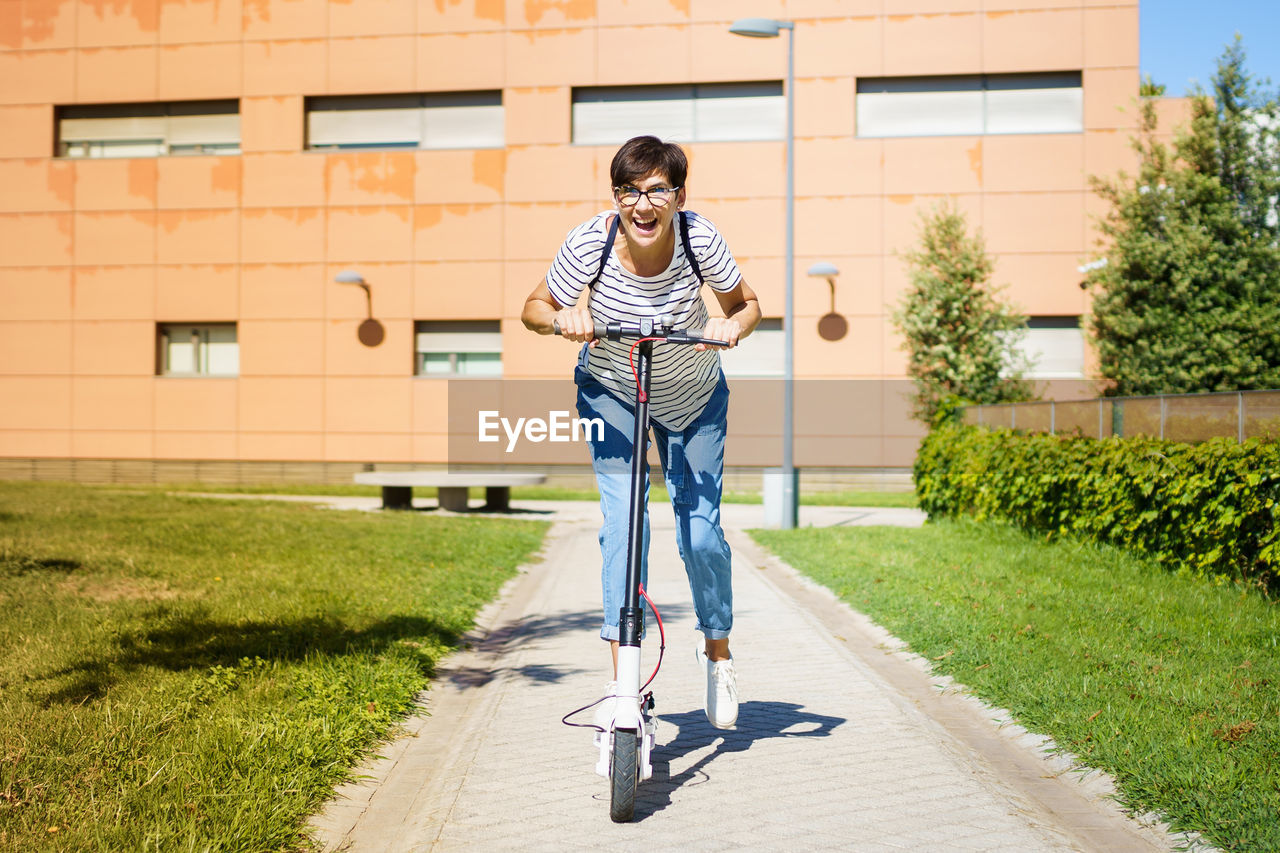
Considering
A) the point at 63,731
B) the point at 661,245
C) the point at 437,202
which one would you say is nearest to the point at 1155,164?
the point at 437,202

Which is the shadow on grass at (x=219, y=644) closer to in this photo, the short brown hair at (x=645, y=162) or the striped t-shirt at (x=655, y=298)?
the striped t-shirt at (x=655, y=298)

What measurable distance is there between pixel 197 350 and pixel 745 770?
24817 millimetres

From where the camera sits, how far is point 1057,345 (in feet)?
76.6

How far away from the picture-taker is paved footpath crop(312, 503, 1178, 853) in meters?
3.30

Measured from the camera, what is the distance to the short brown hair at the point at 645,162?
11.6ft

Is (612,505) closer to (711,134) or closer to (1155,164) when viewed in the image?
(1155,164)

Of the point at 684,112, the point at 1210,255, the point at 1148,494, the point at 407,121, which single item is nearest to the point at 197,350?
the point at 407,121

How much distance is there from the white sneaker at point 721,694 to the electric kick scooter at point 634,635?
15.3 inches

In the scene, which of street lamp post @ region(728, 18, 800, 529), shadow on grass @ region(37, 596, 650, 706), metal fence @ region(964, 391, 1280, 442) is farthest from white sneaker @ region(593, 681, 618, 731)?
street lamp post @ region(728, 18, 800, 529)

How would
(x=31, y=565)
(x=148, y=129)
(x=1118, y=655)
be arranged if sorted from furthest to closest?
1. (x=148, y=129)
2. (x=31, y=565)
3. (x=1118, y=655)

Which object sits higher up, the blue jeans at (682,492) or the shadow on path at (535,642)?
the blue jeans at (682,492)

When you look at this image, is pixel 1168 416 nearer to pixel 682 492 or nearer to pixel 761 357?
pixel 682 492

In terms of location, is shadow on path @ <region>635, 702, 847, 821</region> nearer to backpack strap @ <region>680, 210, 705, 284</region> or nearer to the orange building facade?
backpack strap @ <region>680, 210, 705, 284</region>

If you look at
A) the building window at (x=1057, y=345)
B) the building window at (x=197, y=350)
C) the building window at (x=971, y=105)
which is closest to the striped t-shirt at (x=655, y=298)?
the building window at (x=1057, y=345)
